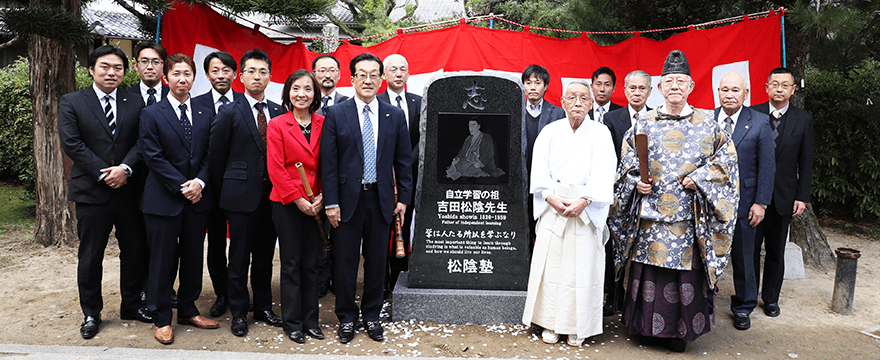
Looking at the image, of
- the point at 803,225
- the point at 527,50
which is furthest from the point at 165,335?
the point at 803,225

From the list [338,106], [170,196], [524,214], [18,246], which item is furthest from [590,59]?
[18,246]

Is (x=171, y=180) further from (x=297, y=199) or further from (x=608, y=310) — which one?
(x=608, y=310)

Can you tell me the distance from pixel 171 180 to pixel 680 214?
3.27 meters

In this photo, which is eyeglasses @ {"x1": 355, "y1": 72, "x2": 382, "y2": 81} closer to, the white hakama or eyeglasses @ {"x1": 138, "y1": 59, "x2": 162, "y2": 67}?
the white hakama

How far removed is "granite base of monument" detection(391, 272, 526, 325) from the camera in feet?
13.0

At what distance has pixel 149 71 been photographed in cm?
403

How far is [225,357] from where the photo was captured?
325cm

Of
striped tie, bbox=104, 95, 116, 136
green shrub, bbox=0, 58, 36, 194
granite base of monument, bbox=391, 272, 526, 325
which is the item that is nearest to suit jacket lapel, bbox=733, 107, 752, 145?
granite base of monument, bbox=391, 272, 526, 325

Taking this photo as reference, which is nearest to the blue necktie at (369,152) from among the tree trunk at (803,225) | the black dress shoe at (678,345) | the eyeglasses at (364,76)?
the eyeglasses at (364,76)

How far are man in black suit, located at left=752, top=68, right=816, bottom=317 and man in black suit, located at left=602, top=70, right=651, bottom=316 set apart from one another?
0.98 meters

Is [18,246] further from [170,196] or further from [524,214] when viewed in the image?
[524,214]

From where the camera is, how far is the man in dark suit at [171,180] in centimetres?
353

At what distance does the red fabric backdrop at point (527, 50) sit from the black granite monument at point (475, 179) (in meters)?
2.35

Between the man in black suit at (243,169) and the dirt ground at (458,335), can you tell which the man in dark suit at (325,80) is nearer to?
the dirt ground at (458,335)
